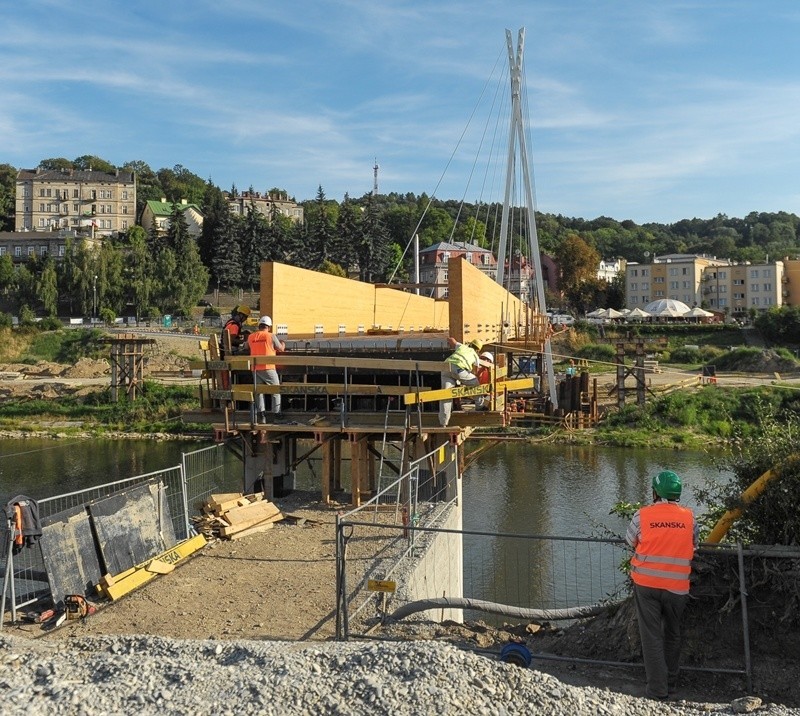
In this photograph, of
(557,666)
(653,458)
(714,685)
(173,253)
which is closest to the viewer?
(714,685)

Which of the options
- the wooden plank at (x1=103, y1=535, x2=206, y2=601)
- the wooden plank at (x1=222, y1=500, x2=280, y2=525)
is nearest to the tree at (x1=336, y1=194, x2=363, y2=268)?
the wooden plank at (x1=222, y1=500, x2=280, y2=525)

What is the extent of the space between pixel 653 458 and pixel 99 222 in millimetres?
96763

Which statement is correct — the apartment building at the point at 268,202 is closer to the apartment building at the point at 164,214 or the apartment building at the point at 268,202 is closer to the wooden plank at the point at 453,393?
the apartment building at the point at 164,214

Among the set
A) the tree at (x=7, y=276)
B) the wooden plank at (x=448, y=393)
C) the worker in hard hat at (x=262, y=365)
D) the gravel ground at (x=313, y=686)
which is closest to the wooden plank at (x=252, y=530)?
the worker in hard hat at (x=262, y=365)

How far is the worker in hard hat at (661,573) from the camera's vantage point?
20.2 feet

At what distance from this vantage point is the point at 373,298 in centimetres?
2347

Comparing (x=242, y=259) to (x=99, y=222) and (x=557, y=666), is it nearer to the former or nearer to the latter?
(x=99, y=222)

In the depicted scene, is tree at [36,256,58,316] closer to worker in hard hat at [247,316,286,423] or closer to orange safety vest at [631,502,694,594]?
worker in hard hat at [247,316,286,423]

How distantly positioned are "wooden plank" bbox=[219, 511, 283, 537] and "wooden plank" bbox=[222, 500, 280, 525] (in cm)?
3

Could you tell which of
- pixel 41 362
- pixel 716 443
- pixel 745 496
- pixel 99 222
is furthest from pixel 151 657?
pixel 99 222

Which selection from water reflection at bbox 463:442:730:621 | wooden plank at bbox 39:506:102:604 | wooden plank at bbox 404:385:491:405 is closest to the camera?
wooden plank at bbox 39:506:102:604

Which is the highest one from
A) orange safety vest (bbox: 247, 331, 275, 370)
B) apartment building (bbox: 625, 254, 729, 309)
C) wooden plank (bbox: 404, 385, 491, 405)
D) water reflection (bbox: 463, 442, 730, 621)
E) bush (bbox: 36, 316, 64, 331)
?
apartment building (bbox: 625, 254, 729, 309)

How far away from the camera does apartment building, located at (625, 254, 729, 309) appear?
342ft

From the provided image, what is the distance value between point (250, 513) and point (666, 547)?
24.9 ft
